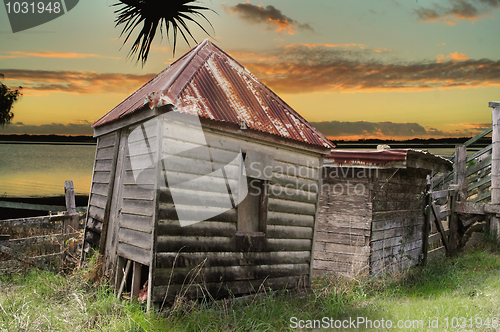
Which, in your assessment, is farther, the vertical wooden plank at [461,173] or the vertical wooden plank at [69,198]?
the vertical wooden plank at [461,173]

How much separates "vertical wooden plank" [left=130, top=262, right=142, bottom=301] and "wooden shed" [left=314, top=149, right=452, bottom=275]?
4.31 metres

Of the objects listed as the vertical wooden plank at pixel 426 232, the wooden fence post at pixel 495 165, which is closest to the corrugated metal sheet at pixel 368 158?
the vertical wooden plank at pixel 426 232

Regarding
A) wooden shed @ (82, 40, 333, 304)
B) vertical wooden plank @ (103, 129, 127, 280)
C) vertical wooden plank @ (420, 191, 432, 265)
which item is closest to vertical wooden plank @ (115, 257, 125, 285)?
wooden shed @ (82, 40, 333, 304)

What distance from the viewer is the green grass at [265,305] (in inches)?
176

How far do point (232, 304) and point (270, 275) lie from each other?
3.39 ft

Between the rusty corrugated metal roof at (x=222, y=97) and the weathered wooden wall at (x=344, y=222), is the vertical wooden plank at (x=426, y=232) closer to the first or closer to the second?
the weathered wooden wall at (x=344, y=222)

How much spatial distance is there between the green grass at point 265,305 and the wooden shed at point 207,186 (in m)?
0.36

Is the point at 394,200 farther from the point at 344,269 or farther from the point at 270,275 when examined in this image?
the point at 270,275

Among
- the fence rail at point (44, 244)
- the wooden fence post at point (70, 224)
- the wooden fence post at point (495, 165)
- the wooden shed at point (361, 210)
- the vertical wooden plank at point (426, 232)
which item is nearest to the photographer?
the fence rail at point (44, 244)

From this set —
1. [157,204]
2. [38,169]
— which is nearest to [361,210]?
[157,204]

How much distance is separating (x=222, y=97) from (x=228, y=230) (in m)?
2.15

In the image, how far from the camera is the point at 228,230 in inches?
220

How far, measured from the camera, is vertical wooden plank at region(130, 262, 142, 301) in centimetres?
522

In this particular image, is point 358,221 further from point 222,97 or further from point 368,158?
point 222,97
